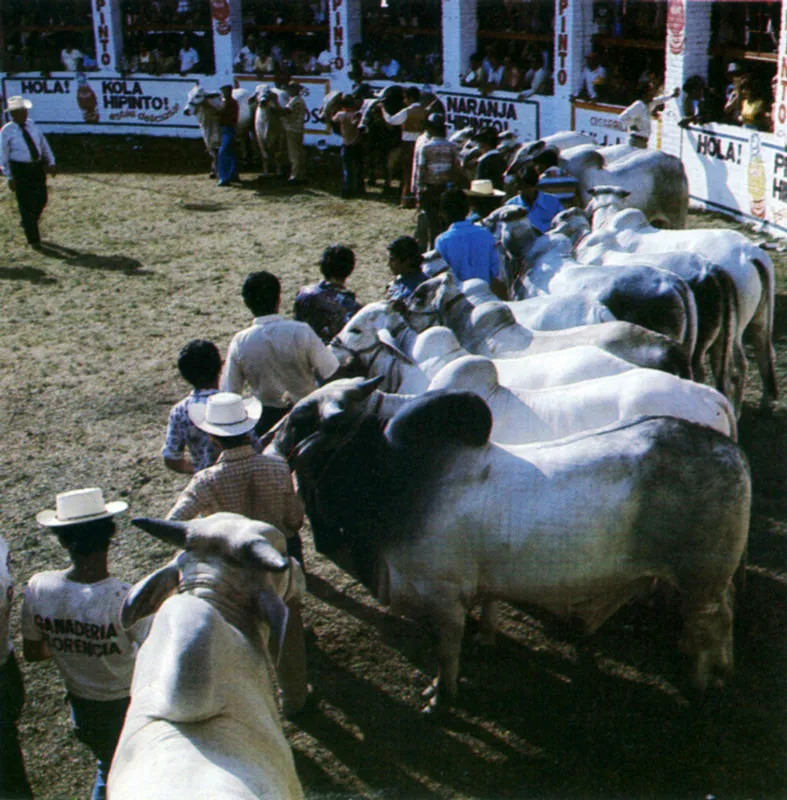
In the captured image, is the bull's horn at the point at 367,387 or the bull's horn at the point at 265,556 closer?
the bull's horn at the point at 265,556

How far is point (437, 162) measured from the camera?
11414mm

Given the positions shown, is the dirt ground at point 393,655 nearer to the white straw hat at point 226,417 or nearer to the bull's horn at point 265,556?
the white straw hat at point 226,417

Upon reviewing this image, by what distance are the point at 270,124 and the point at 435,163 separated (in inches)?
237

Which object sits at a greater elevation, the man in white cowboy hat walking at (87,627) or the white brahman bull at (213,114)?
the white brahman bull at (213,114)

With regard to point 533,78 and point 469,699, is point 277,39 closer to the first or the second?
point 533,78

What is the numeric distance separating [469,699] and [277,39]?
63.5 feet

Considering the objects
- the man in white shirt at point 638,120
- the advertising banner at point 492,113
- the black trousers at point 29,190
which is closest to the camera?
the man in white shirt at point 638,120

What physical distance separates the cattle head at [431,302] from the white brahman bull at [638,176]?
408 cm

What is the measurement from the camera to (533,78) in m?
17.5

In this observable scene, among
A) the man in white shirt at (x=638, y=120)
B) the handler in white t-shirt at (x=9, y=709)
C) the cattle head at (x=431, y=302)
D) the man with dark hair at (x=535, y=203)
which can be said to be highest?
the man in white shirt at (x=638, y=120)

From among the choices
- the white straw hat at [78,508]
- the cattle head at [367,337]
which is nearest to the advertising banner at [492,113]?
the cattle head at [367,337]

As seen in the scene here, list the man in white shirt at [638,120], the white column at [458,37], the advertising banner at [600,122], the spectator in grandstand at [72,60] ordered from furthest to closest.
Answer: the spectator in grandstand at [72,60]
the white column at [458,37]
the advertising banner at [600,122]
the man in white shirt at [638,120]

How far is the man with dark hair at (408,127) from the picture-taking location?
14.5m

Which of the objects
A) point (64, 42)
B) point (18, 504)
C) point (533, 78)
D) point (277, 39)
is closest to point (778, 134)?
point (533, 78)
